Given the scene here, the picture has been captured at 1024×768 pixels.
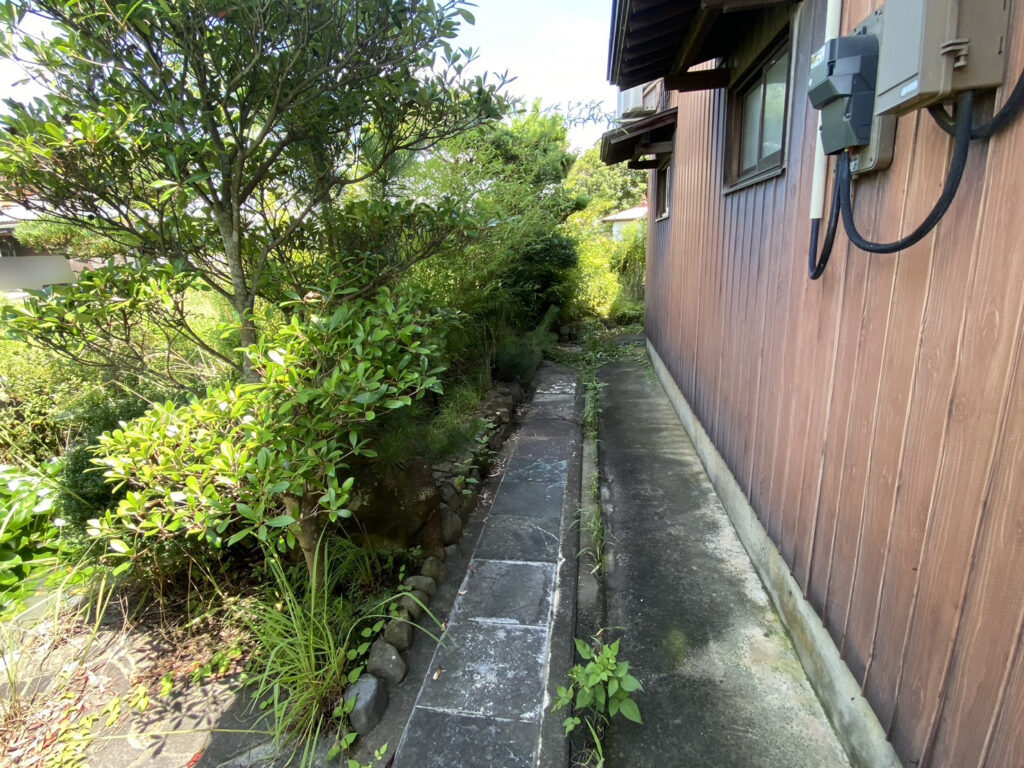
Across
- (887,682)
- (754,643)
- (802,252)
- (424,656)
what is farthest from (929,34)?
(424,656)

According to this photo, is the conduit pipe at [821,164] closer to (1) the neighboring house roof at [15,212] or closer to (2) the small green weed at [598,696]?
(2) the small green weed at [598,696]

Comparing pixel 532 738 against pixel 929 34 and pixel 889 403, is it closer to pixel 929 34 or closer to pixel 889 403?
pixel 889 403

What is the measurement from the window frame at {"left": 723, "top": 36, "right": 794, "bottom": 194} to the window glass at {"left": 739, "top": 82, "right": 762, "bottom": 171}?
0.7 inches

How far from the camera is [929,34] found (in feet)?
3.57

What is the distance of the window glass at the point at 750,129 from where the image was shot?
10.6 feet

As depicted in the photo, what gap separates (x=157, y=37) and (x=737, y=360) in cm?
329

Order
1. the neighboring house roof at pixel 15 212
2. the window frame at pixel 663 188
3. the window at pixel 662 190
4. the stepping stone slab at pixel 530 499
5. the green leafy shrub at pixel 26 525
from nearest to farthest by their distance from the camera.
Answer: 1. the neighboring house roof at pixel 15 212
2. the green leafy shrub at pixel 26 525
3. the stepping stone slab at pixel 530 499
4. the window frame at pixel 663 188
5. the window at pixel 662 190

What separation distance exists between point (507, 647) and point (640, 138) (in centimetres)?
600

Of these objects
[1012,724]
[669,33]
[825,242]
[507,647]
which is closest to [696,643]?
[507,647]

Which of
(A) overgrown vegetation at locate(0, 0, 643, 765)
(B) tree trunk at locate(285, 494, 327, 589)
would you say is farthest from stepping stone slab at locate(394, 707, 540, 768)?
(B) tree trunk at locate(285, 494, 327, 589)

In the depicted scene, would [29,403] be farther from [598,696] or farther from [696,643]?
[696,643]

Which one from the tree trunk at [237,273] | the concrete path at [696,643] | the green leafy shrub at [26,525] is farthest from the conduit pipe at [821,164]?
the green leafy shrub at [26,525]

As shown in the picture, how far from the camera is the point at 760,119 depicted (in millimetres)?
3176

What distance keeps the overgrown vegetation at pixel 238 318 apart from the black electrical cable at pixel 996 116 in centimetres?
164
